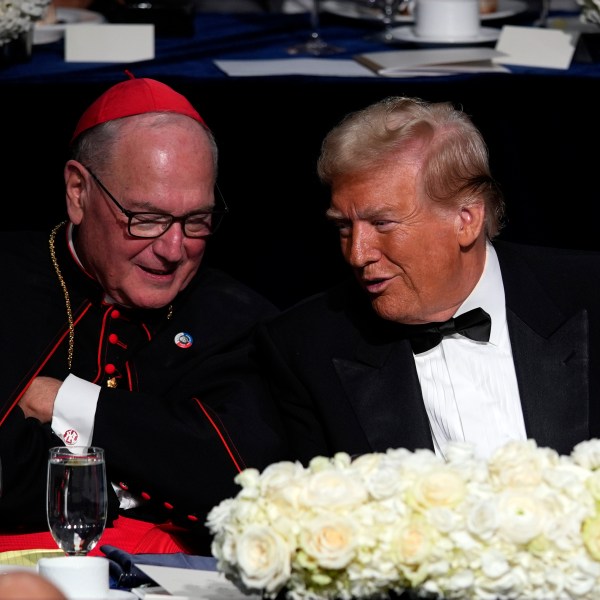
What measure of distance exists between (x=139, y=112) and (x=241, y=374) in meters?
0.75

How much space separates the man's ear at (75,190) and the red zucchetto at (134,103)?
111 millimetres

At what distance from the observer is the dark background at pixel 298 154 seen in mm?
4172

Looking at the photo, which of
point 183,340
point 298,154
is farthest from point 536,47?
point 183,340

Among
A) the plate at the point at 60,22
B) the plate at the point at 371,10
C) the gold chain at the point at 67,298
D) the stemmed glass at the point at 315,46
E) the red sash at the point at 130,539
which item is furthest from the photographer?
the plate at the point at 371,10

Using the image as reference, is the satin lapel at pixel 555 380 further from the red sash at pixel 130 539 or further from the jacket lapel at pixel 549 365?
the red sash at pixel 130 539

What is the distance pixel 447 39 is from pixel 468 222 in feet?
5.74

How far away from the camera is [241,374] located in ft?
11.5

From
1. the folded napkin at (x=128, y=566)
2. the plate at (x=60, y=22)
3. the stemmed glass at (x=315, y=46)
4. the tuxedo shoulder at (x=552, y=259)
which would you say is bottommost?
the folded napkin at (x=128, y=566)

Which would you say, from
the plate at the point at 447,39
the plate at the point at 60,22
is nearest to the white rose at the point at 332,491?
the plate at the point at 447,39

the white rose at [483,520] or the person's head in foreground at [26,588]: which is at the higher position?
the white rose at [483,520]

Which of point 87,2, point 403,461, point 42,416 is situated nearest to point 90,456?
point 403,461

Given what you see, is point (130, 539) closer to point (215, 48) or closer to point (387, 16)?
point (215, 48)

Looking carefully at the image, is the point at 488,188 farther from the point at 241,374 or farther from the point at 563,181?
the point at 563,181

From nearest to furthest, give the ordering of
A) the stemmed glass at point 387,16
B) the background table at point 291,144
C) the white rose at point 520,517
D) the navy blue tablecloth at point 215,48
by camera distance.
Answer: the white rose at point 520,517, the background table at point 291,144, the navy blue tablecloth at point 215,48, the stemmed glass at point 387,16
